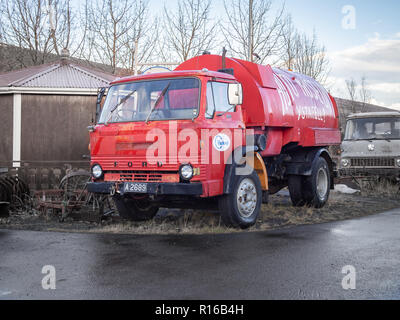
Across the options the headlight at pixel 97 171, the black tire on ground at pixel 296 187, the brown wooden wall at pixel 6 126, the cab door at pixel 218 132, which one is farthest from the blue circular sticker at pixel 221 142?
the brown wooden wall at pixel 6 126

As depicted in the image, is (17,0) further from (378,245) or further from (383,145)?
(378,245)

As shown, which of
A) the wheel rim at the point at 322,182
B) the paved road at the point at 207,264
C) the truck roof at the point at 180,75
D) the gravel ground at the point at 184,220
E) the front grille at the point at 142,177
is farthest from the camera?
the wheel rim at the point at 322,182

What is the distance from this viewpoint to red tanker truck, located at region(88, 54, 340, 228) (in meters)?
8.01

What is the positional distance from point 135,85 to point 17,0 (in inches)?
1008

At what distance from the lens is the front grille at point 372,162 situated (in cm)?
1468

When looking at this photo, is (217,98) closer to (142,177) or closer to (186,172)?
(186,172)

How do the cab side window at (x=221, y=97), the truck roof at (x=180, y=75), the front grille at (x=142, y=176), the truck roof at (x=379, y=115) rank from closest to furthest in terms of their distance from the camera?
the front grille at (x=142, y=176) → the truck roof at (x=180, y=75) → the cab side window at (x=221, y=97) → the truck roof at (x=379, y=115)

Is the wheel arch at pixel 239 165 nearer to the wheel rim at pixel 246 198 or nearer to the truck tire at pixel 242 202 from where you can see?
the truck tire at pixel 242 202

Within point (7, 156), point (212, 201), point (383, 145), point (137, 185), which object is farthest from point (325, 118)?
point (7, 156)

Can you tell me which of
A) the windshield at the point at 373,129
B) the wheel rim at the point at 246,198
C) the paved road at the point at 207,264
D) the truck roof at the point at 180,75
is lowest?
the paved road at the point at 207,264

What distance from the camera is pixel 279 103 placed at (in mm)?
10148

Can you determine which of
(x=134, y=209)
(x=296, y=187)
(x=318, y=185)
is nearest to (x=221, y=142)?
(x=134, y=209)

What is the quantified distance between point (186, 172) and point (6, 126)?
33.6 ft

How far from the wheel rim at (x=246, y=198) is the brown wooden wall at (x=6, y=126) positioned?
32.8 feet
